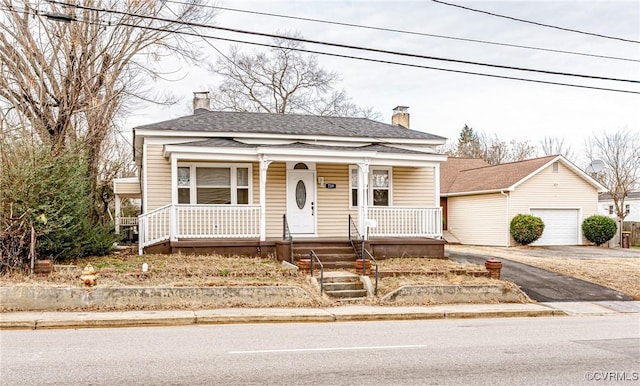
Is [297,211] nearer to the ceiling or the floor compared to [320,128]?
nearer to the floor

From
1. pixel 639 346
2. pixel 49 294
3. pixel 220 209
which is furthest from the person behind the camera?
pixel 220 209

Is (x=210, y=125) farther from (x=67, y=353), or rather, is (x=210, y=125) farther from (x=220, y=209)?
(x=67, y=353)

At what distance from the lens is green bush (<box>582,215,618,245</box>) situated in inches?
1121

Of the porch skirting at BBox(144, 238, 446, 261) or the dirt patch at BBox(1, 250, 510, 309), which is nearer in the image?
the dirt patch at BBox(1, 250, 510, 309)

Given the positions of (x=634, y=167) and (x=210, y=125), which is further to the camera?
(x=634, y=167)

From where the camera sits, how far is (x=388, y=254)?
18156 millimetres

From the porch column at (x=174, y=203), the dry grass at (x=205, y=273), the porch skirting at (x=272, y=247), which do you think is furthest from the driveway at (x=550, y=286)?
the porch column at (x=174, y=203)

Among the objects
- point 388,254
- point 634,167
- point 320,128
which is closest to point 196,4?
point 320,128

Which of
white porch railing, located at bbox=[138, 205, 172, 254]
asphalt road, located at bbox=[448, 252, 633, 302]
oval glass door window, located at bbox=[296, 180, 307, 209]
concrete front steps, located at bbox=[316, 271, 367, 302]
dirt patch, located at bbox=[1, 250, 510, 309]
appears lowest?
asphalt road, located at bbox=[448, 252, 633, 302]

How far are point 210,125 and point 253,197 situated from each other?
9.26 feet

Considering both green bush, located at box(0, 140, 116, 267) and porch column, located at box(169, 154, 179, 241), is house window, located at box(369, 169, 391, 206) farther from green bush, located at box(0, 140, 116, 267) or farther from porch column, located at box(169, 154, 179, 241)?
green bush, located at box(0, 140, 116, 267)

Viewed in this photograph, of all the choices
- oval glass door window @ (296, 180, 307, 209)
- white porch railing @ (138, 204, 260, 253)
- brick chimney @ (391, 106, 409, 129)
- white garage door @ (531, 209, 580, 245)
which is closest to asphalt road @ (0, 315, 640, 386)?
white porch railing @ (138, 204, 260, 253)

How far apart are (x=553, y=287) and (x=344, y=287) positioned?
5.98 metres

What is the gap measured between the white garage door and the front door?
13848 mm
